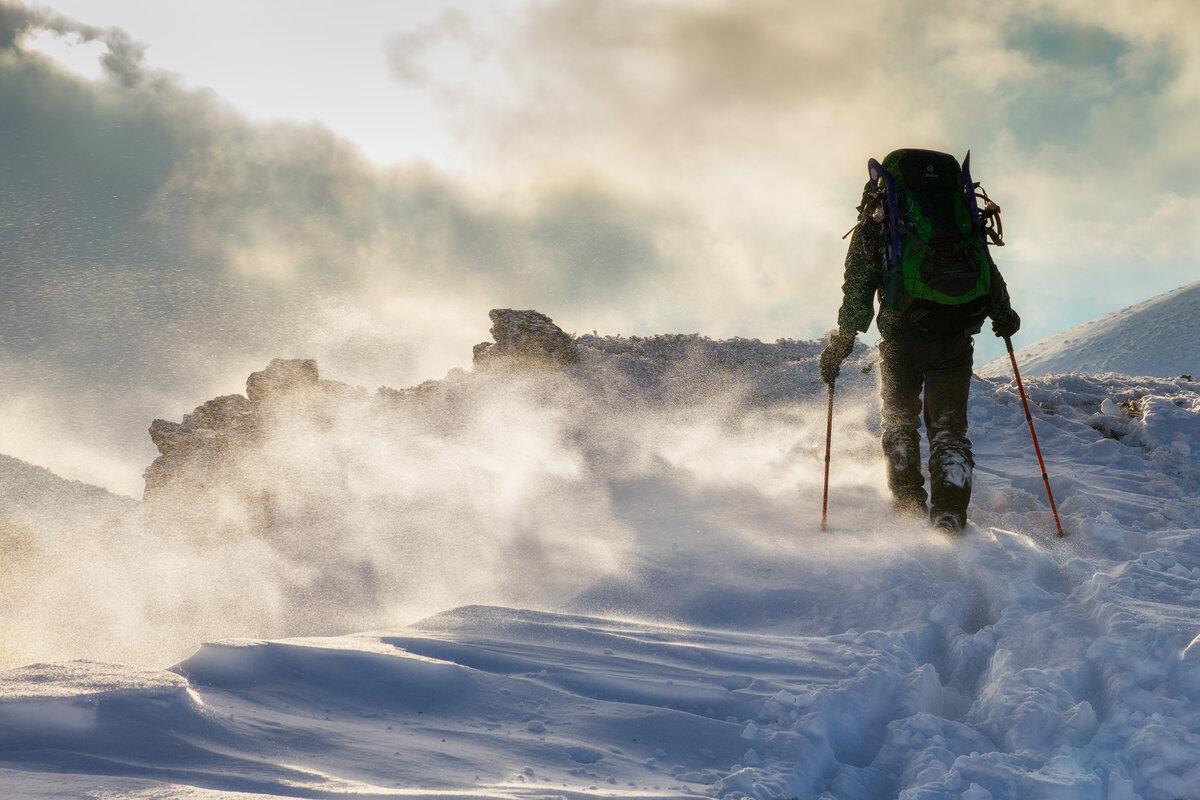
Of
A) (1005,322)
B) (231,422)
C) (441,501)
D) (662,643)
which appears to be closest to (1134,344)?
(1005,322)

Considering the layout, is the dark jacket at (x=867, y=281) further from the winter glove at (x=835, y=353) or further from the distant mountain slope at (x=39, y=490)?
the distant mountain slope at (x=39, y=490)

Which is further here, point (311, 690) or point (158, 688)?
point (311, 690)

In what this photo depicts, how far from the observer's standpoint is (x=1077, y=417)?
10562 millimetres

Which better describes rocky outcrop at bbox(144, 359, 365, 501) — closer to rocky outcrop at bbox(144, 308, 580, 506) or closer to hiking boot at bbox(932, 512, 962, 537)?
rocky outcrop at bbox(144, 308, 580, 506)

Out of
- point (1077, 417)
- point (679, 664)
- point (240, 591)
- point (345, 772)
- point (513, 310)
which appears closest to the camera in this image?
point (345, 772)

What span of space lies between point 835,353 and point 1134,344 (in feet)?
127

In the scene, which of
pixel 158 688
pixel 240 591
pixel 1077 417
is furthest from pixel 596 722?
pixel 1077 417

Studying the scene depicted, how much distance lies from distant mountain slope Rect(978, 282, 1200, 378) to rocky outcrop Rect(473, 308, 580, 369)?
26.1 metres

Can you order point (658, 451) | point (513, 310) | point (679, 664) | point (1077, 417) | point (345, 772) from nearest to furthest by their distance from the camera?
point (345, 772), point (679, 664), point (658, 451), point (1077, 417), point (513, 310)

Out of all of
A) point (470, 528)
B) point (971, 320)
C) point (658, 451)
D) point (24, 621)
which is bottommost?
point (24, 621)

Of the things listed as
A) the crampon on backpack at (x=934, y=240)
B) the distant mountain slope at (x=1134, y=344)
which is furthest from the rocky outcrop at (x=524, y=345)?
the distant mountain slope at (x=1134, y=344)

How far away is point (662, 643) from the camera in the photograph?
4.23 meters

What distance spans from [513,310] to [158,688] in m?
10.6

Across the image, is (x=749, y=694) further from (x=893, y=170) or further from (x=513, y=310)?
(x=513, y=310)
